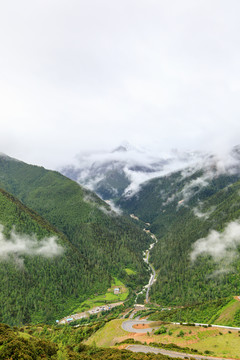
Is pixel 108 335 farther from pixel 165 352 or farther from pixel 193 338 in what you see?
pixel 193 338

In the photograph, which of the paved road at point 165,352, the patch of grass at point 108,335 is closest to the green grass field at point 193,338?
the patch of grass at point 108,335

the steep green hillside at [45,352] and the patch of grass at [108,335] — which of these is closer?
the steep green hillside at [45,352]

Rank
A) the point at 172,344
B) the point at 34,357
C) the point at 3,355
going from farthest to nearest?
the point at 172,344 → the point at 34,357 → the point at 3,355

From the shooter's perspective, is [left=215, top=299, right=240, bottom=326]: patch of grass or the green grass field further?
[left=215, top=299, right=240, bottom=326]: patch of grass

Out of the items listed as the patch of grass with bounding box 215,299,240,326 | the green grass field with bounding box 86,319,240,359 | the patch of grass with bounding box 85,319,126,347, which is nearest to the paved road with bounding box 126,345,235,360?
the green grass field with bounding box 86,319,240,359

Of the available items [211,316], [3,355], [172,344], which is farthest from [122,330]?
[3,355]

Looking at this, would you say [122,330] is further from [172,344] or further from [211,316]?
[211,316]

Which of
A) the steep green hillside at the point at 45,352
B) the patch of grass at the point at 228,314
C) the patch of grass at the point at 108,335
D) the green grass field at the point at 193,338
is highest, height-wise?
the steep green hillside at the point at 45,352

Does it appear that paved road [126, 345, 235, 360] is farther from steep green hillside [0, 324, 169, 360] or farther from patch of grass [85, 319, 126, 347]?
patch of grass [85, 319, 126, 347]

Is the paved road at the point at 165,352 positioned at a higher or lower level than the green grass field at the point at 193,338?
higher

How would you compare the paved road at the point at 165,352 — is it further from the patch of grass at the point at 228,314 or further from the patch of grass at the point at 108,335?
the patch of grass at the point at 228,314

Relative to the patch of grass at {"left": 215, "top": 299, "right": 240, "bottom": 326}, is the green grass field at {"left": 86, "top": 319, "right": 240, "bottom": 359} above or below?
above
